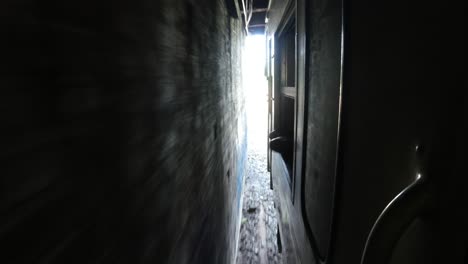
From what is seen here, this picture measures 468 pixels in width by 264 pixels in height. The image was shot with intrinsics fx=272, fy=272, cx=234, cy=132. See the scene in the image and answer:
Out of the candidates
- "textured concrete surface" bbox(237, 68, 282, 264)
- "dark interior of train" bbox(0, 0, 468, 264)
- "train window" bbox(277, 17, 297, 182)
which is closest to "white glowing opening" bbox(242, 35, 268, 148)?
"textured concrete surface" bbox(237, 68, 282, 264)

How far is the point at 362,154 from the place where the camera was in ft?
2.45

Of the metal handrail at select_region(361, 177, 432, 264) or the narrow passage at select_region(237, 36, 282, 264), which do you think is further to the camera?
the narrow passage at select_region(237, 36, 282, 264)

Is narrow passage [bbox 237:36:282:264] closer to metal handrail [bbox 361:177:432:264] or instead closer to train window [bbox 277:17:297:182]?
train window [bbox 277:17:297:182]

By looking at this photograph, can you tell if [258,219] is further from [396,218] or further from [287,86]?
[396,218]

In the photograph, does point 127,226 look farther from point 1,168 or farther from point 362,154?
point 362,154

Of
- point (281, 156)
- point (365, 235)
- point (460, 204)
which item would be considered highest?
point (460, 204)

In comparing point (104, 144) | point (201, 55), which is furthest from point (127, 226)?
point (201, 55)

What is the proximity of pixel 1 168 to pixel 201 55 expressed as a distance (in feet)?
3.85

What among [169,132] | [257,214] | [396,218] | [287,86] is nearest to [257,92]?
[257,214]

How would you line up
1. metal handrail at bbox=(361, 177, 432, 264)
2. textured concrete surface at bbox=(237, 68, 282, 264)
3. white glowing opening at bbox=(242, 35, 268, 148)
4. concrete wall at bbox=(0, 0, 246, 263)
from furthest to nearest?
white glowing opening at bbox=(242, 35, 268, 148), textured concrete surface at bbox=(237, 68, 282, 264), metal handrail at bbox=(361, 177, 432, 264), concrete wall at bbox=(0, 0, 246, 263)

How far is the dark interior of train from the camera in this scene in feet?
1.24

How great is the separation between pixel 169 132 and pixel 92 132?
42cm

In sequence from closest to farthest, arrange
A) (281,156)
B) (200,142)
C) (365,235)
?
(365,235) < (200,142) < (281,156)

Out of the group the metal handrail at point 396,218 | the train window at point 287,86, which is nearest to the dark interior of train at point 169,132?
the metal handrail at point 396,218
